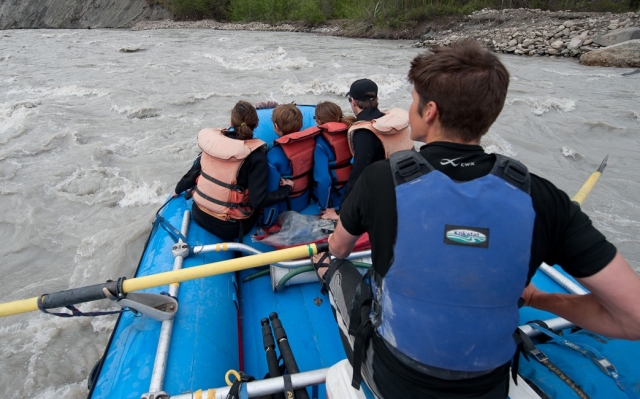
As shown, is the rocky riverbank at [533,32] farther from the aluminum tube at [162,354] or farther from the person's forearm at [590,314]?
the aluminum tube at [162,354]

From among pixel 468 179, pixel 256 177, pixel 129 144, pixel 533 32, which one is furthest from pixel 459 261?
pixel 533 32

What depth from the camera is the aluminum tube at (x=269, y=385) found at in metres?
1.36

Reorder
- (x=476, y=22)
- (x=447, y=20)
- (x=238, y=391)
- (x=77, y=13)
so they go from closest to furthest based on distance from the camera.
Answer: (x=238, y=391) → (x=476, y=22) → (x=447, y=20) → (x=77, y=13)

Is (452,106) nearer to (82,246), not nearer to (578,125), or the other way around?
(82,246)

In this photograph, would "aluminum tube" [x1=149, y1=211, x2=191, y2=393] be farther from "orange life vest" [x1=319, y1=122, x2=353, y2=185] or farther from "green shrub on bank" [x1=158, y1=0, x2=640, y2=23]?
"green shrub on bank" [x1=158, y1=0, x2=640, y2=23]

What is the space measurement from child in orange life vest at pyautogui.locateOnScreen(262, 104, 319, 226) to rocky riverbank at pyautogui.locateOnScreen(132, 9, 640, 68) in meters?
11.5

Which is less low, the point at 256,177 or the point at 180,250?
the point at 256,177

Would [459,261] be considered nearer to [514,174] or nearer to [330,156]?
[514,174]

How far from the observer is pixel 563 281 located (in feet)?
7.04

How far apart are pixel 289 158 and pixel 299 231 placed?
0.52m

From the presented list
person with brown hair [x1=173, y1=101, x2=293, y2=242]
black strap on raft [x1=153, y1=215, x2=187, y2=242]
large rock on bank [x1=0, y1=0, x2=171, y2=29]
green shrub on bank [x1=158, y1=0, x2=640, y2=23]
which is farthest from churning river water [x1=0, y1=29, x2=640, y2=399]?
large rock on bank [x1=0, y1=0, x2=171, y2=29]

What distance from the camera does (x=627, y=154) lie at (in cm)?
587

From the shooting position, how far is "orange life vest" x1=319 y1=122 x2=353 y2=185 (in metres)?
2.73

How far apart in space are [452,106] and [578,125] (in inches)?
284
